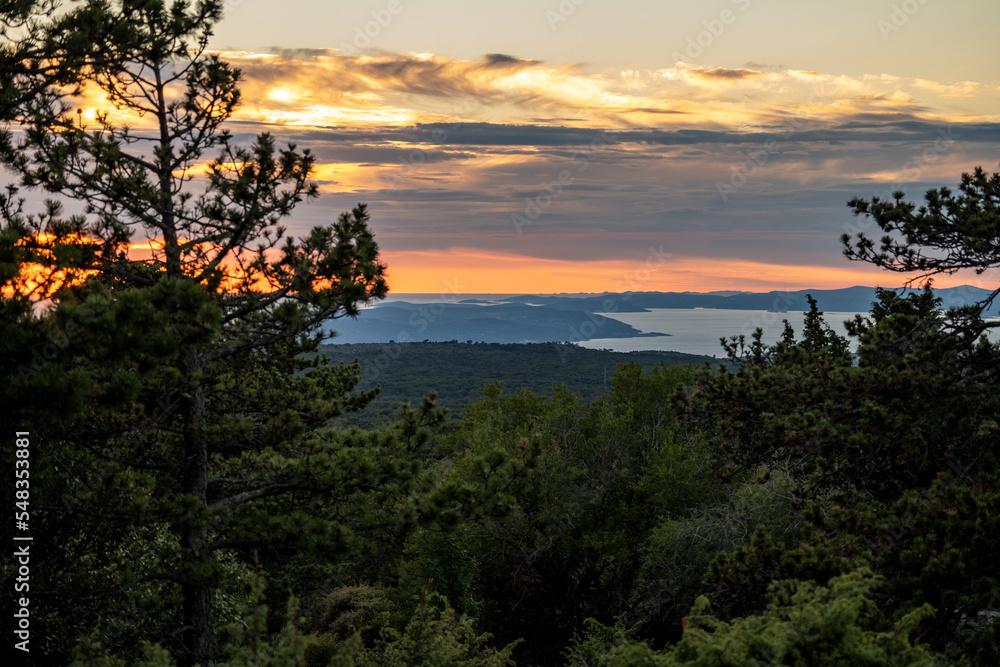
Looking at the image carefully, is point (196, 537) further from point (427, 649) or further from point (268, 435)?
point (427, 649)

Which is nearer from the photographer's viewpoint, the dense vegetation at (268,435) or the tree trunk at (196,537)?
the dense vegetation at (268,435)

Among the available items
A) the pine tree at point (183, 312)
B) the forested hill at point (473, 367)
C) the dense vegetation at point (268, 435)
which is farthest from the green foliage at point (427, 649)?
the forested hill at point (473, 367)

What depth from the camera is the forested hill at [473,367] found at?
87.1 metres

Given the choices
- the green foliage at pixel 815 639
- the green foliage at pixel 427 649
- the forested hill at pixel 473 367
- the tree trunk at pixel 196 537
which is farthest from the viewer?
the forested hill at pixel 473 367

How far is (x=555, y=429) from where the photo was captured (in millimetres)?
25703

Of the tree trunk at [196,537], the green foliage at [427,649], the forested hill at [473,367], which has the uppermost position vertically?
the tree trunk at [196,537]

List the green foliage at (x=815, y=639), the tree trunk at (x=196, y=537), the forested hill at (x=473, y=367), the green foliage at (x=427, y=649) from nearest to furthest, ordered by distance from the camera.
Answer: the green foliage at (x=815, y=639), the tree trunk at (x=196, y=537), the green foliage at (x=427, y=649), the forested hill at (x=473, y=367)

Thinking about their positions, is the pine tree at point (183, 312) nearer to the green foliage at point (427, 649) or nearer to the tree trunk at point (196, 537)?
the tree trunk at point (196, 537)

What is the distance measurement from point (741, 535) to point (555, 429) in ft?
33.1

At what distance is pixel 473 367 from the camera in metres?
114

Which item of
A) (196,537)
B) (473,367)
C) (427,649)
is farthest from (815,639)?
(473,367)

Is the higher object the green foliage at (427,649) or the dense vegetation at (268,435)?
the dense vegetation at (268,435)

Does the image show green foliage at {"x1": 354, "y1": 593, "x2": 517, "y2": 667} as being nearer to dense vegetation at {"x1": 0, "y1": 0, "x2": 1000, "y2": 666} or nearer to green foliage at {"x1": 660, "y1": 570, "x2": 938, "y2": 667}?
dense vegetation at {"x1": 0, "y1": 0, "x2": 1000, "y2": 666}

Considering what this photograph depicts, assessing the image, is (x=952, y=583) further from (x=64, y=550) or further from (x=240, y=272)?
(x=64, y=550)
